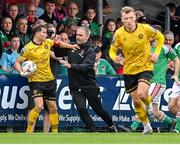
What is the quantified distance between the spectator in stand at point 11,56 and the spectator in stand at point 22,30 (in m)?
0.35

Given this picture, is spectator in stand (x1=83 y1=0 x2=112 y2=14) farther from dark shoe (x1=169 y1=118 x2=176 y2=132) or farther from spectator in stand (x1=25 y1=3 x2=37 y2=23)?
dark shoe (x1=169 y1=118 x2=176 y2=132)

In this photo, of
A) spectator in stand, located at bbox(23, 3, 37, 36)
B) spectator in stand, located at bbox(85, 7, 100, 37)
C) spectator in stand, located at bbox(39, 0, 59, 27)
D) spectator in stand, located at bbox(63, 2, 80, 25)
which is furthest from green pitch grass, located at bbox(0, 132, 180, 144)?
spectator in stand, located at bbox(85, 7, 100, 37)

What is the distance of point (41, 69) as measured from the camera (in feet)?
61.0

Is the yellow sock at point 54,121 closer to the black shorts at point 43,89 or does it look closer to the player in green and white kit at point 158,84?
the black shorts at point 43,89

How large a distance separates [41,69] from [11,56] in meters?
1.35

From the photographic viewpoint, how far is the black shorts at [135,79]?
55.3ft

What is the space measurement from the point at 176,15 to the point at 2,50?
19.0 ft

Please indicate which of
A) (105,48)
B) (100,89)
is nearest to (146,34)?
(100,89)

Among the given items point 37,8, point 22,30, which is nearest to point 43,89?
point 22,30

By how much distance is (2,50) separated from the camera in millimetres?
19828

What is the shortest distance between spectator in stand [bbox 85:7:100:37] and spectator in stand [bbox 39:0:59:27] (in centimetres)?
91

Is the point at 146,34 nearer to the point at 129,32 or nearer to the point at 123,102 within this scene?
the point at 129,32

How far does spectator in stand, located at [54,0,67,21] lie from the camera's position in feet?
71.0

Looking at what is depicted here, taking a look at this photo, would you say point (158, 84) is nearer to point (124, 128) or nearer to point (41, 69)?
point (124, 128)
